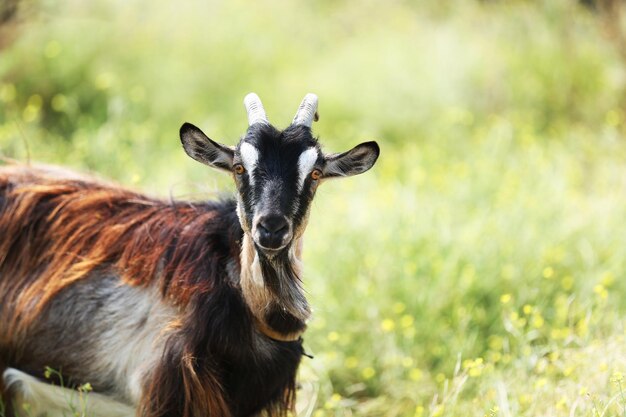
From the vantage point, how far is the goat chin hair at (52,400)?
16.2 ft

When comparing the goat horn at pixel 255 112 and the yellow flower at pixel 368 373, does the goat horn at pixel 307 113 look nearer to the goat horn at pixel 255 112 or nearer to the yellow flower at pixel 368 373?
the goat horn at pixel 255 112

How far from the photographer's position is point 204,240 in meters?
4.93

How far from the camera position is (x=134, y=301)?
16.4 feet

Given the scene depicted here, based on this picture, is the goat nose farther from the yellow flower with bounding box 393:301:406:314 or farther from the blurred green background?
the yellow flower with bounding box 393:301:406:314

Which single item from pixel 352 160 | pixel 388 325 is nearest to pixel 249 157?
pixel 352 160

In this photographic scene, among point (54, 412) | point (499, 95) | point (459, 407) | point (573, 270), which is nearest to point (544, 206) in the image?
point (573, 270)

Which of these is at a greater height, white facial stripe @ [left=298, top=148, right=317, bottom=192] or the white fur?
white facial stripe @ [left=298, top=148, right=317, bottom=192]

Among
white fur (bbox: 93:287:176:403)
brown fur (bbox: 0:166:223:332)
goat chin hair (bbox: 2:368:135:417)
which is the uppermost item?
brown fur (bbox: 0:166:223:332)

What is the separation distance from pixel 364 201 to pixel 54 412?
398 centimetres

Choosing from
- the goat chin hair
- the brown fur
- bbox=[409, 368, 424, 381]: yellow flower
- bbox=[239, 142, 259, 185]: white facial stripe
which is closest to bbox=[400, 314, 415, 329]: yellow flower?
bbox=[409, 368, 424, 381]: yellow flower

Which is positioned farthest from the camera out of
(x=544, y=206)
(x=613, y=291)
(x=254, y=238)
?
(x=544, y=206)

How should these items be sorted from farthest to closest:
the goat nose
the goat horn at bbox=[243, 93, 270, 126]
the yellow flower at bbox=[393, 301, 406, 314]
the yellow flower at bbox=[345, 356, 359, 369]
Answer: the yellow flower at bbox=[393, 301, 406, 314] → the yellow flower at bbox=[345, 356, 359, 369] → the goat horn at bbox=[243, 93, 270, 126] → the goat nose

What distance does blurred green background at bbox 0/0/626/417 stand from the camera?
20.8ft

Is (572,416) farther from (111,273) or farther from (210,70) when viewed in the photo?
(210,70)
